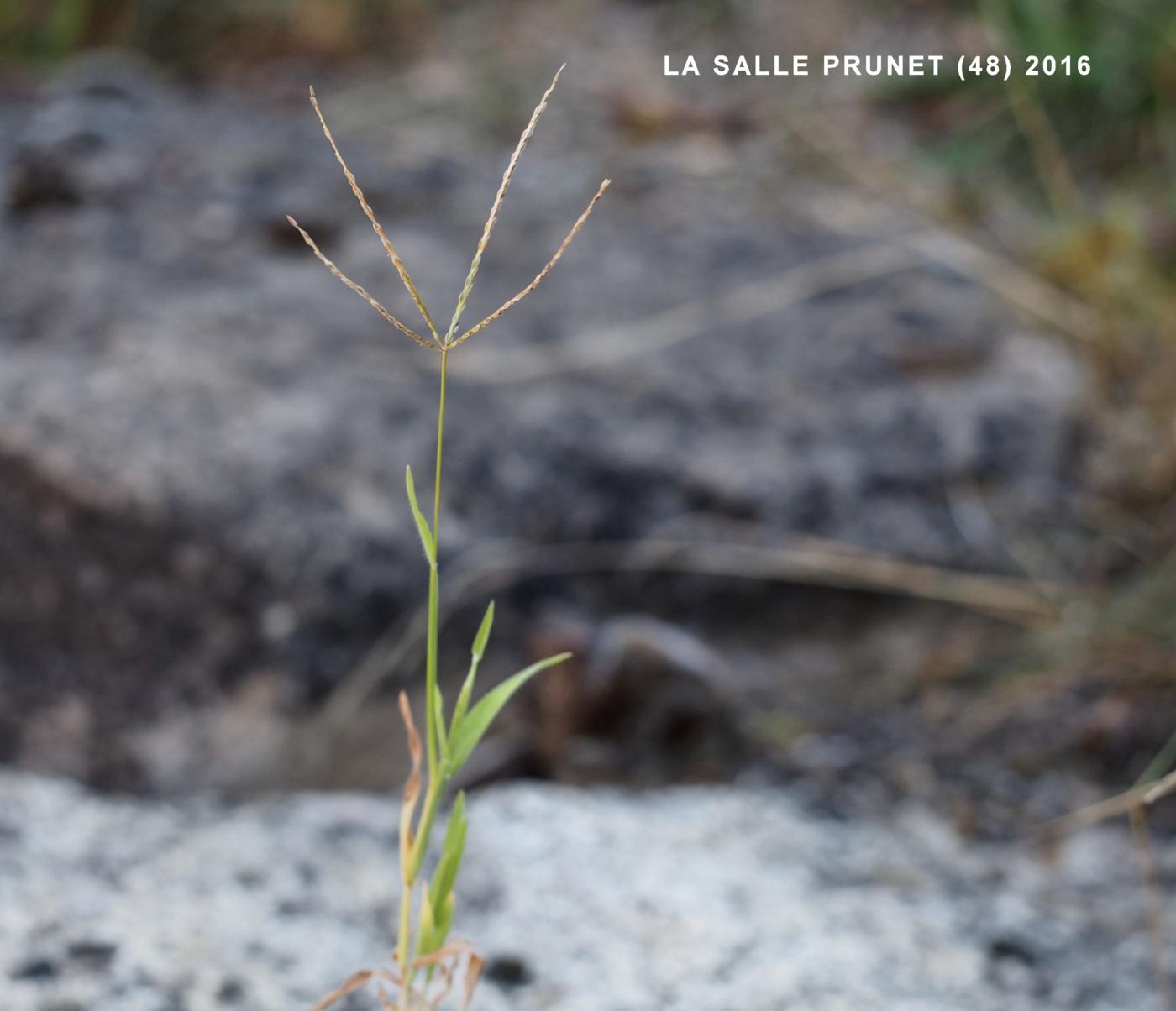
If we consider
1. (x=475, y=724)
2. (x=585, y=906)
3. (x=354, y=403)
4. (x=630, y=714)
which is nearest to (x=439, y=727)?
(x=475, y=724)

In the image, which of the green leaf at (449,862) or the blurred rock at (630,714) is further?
the blurred rock at (630,714)

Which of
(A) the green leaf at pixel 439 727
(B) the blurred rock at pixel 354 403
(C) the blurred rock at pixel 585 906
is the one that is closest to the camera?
(A) the green leaf at pixel 439 727

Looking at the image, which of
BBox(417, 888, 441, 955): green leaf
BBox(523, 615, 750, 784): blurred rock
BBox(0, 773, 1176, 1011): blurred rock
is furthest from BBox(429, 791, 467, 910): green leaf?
BBox(523, 615, 750, 784): blurred rock

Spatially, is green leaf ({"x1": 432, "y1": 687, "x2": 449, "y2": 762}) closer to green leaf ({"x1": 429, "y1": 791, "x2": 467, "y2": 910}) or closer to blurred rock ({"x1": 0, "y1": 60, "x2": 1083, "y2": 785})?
green leaf ({"x1": 429, "y1": 791, "x2": 467, "y2": 910})

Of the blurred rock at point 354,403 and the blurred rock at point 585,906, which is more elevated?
the blurred rock at point 354,403

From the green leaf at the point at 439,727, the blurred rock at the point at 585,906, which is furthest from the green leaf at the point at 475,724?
the blurred rock at the point at 585,906

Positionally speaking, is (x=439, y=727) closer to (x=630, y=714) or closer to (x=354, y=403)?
(x=630, y=714)

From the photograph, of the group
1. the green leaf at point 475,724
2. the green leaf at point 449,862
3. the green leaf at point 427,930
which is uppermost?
the green leaf at point 475,724

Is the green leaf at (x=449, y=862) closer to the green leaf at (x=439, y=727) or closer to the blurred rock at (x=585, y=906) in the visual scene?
the green leaf at (x=439, y=727)

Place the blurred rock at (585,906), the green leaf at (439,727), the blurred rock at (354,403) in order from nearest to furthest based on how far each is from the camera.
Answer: the green leaf at (439,727) < the blurred rock at (585,906) < the blurred rock at (354,403)
